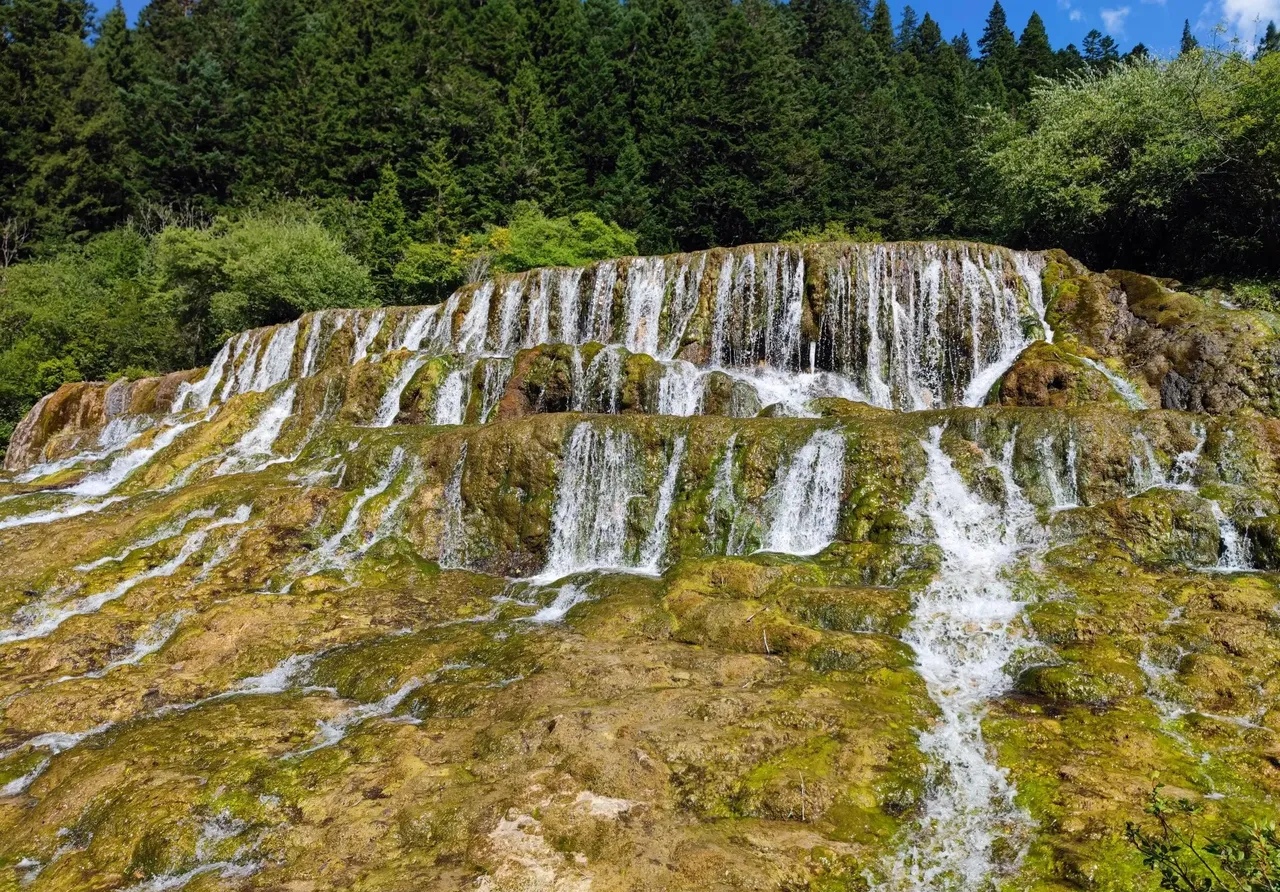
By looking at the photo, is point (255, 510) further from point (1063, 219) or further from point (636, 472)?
point (1063, 219)

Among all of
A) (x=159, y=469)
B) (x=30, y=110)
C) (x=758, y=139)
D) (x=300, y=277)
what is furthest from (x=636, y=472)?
(x=30, y=110)

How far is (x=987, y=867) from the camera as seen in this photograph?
604 cm

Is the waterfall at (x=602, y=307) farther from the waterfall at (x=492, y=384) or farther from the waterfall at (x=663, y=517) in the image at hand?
the waterfall at (x=663, y=517)

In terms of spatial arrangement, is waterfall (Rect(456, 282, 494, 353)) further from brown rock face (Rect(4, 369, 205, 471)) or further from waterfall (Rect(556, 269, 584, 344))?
brown rock face (Rect(4, 369, 205, 471))

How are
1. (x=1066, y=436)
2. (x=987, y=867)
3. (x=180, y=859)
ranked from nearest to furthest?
(x=987, y=867) < (x=180, y=859) < (x=1066, y=436)

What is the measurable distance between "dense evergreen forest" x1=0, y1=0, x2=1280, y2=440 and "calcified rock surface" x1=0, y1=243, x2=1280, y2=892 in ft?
28.4

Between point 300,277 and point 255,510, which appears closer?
point 255,510

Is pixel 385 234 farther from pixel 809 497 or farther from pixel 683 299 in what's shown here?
pixel 809 497

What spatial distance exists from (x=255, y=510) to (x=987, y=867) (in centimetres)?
1383

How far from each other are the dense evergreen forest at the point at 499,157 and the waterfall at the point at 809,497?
1726cm

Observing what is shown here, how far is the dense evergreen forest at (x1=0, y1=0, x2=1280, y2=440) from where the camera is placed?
2628 centimetres

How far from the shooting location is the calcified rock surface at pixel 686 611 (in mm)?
6512

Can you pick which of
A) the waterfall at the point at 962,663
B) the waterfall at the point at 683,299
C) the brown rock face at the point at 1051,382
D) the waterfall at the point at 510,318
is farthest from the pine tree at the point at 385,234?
the waterfall at the point at 962,663

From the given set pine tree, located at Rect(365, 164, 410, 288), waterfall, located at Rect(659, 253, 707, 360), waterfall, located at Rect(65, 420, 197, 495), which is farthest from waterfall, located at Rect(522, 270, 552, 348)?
pine tree, located at Rect(365, 164, 410, 288)
